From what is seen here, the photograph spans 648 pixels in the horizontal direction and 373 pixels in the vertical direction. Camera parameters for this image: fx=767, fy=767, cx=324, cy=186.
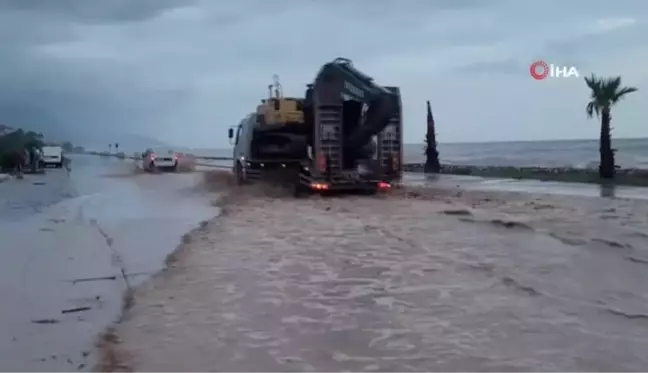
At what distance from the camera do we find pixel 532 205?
18.0 m

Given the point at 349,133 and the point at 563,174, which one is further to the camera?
the point at 563,174

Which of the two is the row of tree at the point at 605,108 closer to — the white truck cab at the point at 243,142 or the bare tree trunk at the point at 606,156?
the bare tree trunk at the point at 606,156

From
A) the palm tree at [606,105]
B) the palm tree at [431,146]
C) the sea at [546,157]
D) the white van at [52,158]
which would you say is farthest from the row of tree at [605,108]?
the white van at [52,158]

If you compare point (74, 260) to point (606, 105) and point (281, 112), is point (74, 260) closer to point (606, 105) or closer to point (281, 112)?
point (281, 112)

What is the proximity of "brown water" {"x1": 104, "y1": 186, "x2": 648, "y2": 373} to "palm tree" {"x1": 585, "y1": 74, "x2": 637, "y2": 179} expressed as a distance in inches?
573

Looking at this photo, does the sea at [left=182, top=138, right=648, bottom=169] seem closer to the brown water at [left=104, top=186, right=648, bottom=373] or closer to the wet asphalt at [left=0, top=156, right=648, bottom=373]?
the wet asphalt at [left=0, top=156, right=648, bottom=373]

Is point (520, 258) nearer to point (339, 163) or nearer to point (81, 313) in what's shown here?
point (81, 313)

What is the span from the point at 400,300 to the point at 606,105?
76.8 ft

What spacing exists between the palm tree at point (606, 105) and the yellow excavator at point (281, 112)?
1185 cm

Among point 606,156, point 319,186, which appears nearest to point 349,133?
point 319,186

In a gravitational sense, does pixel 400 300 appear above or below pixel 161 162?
below

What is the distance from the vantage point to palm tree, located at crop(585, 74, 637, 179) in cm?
2848

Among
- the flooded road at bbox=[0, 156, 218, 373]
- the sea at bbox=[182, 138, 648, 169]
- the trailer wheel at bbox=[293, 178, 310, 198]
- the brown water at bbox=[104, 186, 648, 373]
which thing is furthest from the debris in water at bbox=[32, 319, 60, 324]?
the sea at bbox=[182, 138, 648, 169]

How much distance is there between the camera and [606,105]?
2894 cm
